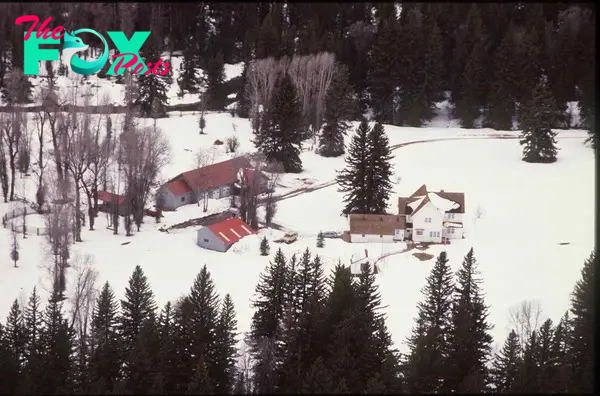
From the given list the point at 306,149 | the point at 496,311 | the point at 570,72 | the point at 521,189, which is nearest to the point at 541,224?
the point at 521,189

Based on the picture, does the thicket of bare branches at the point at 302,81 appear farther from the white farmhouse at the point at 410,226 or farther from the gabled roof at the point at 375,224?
the white farmhouse at the point at 410,226

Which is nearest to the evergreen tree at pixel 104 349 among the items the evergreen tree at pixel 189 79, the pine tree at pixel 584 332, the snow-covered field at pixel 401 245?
the snow-covered field at pixel 401 245

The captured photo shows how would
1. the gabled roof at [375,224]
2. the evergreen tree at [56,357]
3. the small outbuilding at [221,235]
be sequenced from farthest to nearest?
the gabled roof at [375,224] → the small outbuilding at [221,235] → the evergreen tree at [56,357]

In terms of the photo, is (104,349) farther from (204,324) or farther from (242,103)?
(242,103)

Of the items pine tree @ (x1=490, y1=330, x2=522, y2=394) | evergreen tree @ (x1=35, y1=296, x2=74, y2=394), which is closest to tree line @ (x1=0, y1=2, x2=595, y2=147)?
evergreen tree @ (x1=35, y1=296, x2=74, y2=394)

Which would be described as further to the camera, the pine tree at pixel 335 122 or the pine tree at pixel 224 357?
the pine tree at pixel 335 122

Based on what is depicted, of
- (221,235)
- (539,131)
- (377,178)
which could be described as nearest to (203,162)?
(221,235)

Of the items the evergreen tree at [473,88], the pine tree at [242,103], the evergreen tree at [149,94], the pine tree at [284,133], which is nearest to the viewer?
the pine tree at [284,133]

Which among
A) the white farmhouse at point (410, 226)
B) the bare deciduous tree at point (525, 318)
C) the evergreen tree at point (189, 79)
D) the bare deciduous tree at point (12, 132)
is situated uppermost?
the evergreen tree at point (189, 79)
